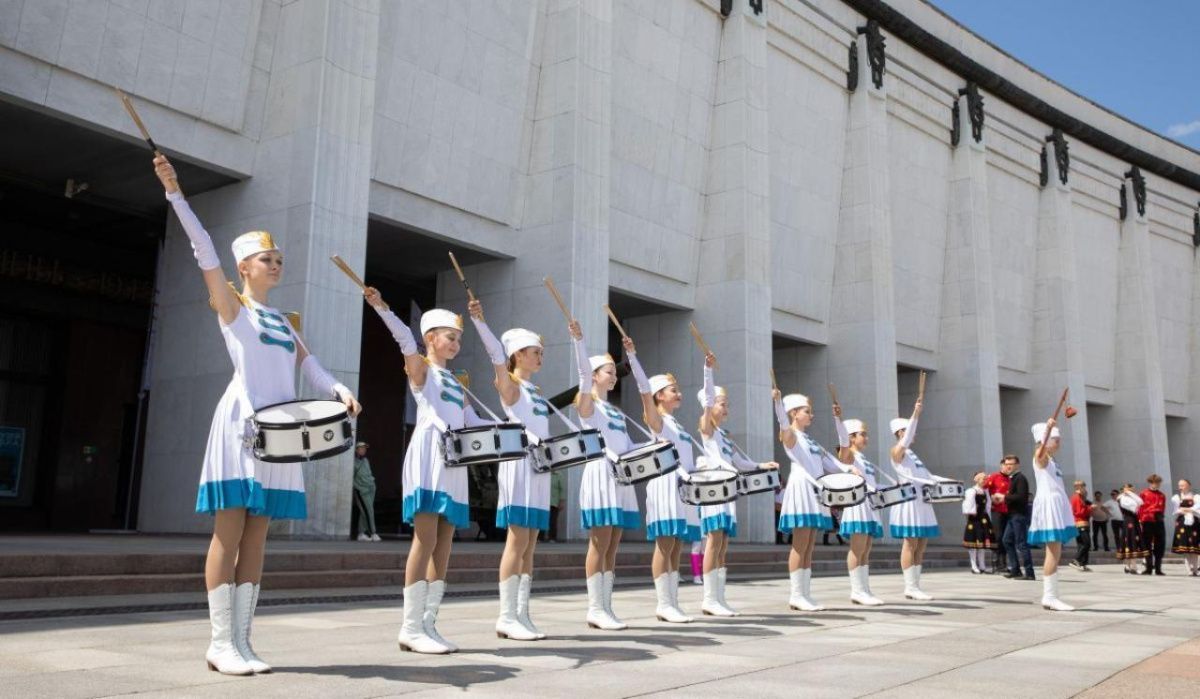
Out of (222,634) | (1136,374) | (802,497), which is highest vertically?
(1136,374)

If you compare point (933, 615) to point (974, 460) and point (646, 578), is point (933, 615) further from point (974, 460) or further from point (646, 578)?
point (974, 460)

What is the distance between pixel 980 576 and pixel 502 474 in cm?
1443

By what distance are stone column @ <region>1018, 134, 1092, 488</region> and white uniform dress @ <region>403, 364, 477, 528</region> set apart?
34148 millimetres

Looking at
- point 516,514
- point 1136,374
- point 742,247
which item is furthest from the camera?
point 1136,374

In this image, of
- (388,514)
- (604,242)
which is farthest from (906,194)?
(388,514)

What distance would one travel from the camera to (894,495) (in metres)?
12.2

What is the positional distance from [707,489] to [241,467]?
15.7ft

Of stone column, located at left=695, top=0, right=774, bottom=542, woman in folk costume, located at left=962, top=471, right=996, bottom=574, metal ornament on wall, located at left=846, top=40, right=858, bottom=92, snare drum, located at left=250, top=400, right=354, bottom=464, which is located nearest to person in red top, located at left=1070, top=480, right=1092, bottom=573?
woman in folk costume, located at left=962, top=471, right=996, bottom=574

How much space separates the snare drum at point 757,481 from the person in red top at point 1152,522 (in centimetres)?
1451

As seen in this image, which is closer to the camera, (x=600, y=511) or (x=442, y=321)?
(x=442, y=321)

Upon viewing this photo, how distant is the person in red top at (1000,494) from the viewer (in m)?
17.3

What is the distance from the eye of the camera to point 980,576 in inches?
754

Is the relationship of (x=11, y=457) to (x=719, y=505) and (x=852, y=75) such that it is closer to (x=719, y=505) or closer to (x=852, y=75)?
(x=719, y=505)

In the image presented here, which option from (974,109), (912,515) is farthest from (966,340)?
(912,515)
